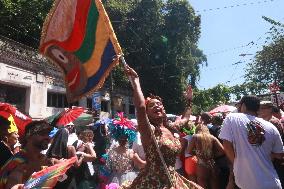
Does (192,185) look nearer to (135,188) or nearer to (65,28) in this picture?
(135,188)

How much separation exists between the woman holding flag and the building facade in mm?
14882

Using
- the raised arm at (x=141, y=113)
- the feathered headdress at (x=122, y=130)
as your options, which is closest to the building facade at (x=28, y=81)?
the feathered headdress at (x=122, y=130)

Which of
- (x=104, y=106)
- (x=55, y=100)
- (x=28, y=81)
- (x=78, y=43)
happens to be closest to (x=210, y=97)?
(x=104, y=106)

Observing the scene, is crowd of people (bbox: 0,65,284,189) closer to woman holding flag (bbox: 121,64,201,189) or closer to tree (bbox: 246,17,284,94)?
woman holding flag (bbox: 121,64,201,189)

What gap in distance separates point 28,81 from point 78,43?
1587 cm

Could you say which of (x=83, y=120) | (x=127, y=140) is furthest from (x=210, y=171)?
(x=83, y=120)

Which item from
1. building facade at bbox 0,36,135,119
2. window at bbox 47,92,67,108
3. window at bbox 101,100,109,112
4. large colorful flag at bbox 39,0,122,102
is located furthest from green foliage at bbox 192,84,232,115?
large colorful flag at bbox 39,0,122,102

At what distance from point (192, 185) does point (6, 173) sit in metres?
1.94

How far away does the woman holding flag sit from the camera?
12.5 feet

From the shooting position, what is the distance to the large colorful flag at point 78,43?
179 inches

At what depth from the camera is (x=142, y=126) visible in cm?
382

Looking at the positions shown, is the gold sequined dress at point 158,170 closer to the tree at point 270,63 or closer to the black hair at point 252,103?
the black hair at point 252,103

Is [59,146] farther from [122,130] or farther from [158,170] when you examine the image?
[158,170]

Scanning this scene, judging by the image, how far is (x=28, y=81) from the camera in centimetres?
1977
